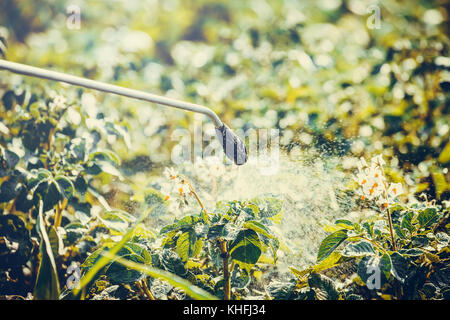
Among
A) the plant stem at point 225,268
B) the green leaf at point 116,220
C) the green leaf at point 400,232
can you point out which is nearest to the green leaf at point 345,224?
the green leaf at point 400,232

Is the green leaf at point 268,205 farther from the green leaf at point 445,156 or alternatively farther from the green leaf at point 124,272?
the green leaf at point 445,156

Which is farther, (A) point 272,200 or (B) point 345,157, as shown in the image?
(B) point 345,157

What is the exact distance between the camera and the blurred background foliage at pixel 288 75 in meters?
1.25

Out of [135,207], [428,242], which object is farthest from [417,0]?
[135,207]

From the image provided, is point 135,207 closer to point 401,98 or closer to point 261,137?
point 261,137

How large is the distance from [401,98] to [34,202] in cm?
151

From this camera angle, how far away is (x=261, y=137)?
136 cm

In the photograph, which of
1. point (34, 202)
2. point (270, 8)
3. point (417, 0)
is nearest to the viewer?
point (34, 202)

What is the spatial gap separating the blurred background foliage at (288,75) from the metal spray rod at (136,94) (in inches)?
17.2

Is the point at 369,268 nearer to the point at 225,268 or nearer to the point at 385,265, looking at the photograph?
the point at 385,265

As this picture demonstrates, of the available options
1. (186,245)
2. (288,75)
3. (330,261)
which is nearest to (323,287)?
(330,261)

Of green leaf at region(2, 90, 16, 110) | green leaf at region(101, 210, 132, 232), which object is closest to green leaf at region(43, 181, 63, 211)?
green leaf at region(101, 210, 132, 232)

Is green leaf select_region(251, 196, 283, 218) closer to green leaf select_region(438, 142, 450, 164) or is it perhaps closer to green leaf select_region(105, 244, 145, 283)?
green leaf select_region(105, 244, 145, 283)

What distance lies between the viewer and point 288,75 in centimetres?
167
